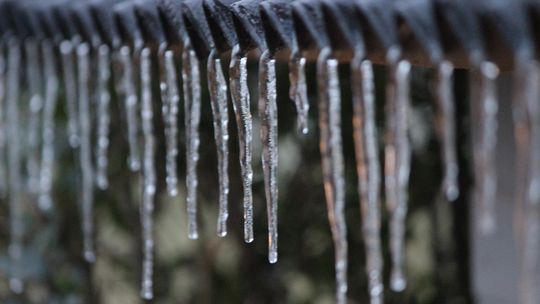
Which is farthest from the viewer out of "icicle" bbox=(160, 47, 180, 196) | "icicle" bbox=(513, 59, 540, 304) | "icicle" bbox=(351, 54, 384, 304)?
"icicle" bbox=(160, 47, 180, 196)

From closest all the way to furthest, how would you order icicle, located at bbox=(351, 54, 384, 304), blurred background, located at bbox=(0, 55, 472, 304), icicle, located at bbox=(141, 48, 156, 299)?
icicle, located at bbox=(351, 54, 384, 304)
icicle, located at bbox=(141, 48, 156, 299)
blurred background, located at bbox=(0, 55, 472, 304)

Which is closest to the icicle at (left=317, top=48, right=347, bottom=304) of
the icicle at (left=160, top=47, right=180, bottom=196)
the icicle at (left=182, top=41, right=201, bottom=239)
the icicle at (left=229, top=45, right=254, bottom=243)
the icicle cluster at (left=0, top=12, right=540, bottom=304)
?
the icicle cluster at (left=0, top=12, right=540, bottom=304)

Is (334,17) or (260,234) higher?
(334,17)

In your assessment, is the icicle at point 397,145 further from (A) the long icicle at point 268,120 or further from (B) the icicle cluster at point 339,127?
(A) the long icicle at point 268,120

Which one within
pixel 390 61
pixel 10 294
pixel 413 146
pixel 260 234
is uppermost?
pixel 390 61

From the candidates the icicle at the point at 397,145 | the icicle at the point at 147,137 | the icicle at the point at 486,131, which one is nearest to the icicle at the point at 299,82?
the icicle at the point at 397,145

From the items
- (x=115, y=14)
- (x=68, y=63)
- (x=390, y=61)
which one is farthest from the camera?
(x=68, y=63)

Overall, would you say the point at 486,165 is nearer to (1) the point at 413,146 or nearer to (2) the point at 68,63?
(2) the point at 68,63

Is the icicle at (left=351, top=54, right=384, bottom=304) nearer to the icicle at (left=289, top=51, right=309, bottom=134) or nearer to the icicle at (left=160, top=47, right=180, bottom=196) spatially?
Result: the icicle at (left=289, top=51, right=309, bottom=134)

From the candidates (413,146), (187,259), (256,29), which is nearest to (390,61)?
(256,29)
